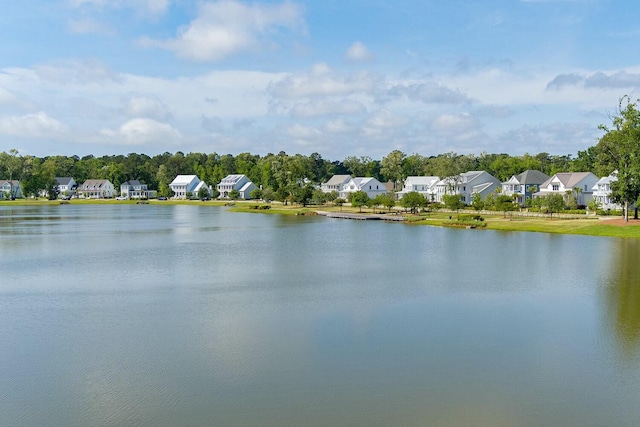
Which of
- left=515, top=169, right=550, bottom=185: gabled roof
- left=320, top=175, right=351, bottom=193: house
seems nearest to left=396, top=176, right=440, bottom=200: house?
left=320, top=175, right=351, bottom=193: house

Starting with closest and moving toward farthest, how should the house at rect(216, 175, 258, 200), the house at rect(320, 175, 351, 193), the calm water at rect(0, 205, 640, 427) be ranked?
1. the calm water at rect(0, 205, 640, 427)
2. the house at rect(320, 175, 351, 193)
3. the house at rect(216, 175, 258, 200)

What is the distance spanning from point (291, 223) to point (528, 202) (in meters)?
29.4

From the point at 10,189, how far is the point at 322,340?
12376cm

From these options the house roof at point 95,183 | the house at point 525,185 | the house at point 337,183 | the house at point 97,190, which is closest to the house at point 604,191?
the house at point 525,185

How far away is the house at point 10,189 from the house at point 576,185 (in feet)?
344

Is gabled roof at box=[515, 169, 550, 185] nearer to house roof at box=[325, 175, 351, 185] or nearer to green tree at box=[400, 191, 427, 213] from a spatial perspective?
green tree at box=[400, 191, 427, 213]

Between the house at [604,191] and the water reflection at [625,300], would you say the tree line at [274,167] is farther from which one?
the water reflection at [625,300]

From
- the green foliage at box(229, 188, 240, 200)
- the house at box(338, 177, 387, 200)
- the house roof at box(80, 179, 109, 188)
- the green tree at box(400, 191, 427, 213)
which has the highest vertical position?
the house roof at box(80, 179, 109, 188)

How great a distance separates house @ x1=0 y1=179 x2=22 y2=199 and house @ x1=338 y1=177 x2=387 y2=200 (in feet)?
233

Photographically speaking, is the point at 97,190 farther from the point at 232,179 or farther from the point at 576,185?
the point at 576,185

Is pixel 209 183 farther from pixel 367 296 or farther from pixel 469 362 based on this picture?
pixel 469 362

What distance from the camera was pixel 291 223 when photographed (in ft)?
198

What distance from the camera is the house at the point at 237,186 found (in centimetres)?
11719

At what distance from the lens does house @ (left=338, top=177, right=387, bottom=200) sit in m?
101
